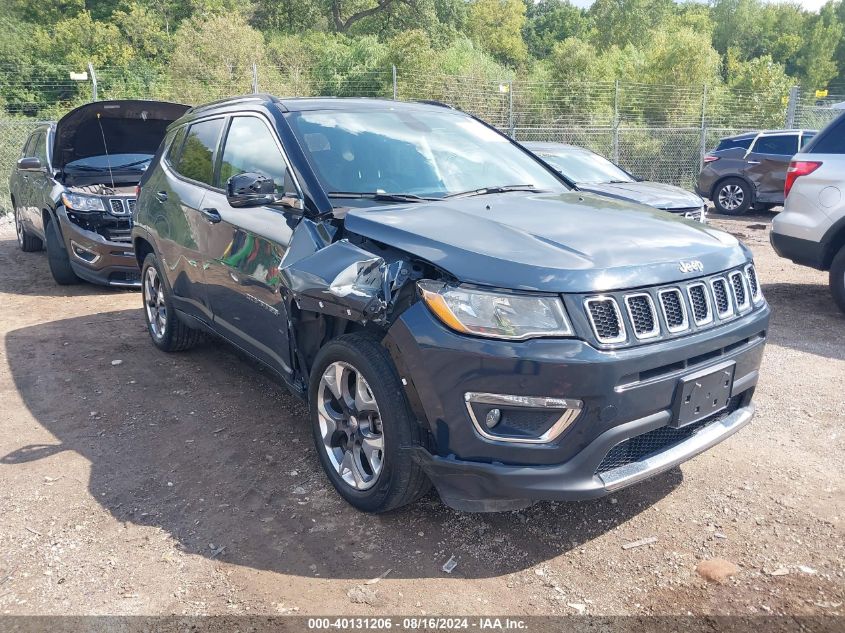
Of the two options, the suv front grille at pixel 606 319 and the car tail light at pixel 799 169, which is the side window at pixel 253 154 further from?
the car tail light at pixel 799 169

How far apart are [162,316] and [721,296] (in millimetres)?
4190

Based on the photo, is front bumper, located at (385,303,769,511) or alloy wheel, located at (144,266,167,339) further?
alloy wheel, located at (144,266,167,339)

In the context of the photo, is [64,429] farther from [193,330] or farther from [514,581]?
[514,581]

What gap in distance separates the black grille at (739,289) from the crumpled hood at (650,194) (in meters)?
4.31

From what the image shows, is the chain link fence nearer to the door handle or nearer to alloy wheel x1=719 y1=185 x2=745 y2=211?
alloy wheel x1=719 y1=185 x2=745 y2=211

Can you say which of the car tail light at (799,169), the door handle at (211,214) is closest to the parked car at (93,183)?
the door handle at (211,214)

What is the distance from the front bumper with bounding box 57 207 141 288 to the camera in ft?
24.0

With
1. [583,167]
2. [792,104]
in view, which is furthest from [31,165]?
[792,104]

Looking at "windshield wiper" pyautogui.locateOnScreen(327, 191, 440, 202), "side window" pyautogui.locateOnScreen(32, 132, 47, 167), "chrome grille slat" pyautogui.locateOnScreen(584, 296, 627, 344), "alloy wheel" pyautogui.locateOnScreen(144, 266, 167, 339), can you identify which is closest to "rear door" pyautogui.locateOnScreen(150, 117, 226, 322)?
"alloy wheel" pyautogui.locateOnScreen(144, 266, 167, 339)

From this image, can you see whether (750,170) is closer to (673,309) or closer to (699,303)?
(699,303)

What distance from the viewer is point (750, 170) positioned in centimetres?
1354

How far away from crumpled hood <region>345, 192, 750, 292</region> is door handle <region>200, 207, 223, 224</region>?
1312mm

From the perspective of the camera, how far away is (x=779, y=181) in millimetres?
13172

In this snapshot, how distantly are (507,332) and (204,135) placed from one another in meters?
3.05
